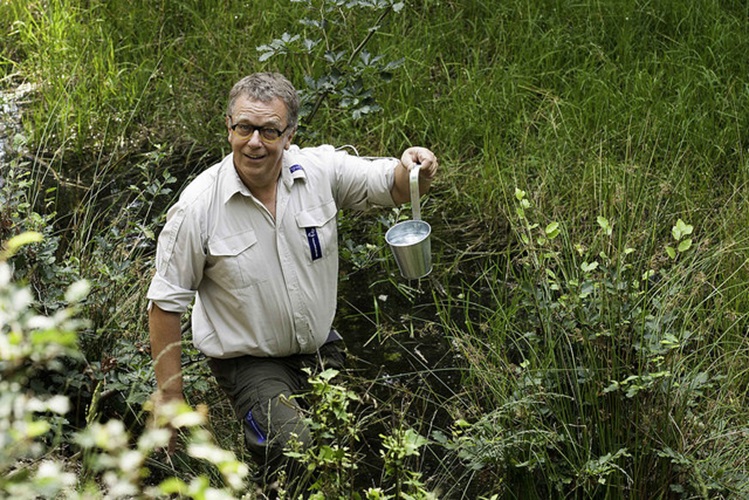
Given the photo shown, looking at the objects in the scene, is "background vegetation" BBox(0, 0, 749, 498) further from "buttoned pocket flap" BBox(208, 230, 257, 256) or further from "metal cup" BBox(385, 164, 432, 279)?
"buttoned pocket flap" BBox(208, 230, 257, 256)

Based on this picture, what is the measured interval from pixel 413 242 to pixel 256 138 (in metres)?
0.58

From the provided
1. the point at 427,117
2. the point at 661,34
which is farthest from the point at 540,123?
the point at 661,34

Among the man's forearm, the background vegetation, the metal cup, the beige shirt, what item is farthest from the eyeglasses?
the background vegetation

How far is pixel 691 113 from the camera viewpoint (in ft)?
18.7

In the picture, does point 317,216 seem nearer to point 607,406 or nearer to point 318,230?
point 318,230

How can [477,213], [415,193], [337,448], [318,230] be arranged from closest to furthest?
[337,448] → [415,193] → [318,230] → [477,213]

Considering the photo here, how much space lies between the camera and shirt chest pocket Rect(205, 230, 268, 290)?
342cm

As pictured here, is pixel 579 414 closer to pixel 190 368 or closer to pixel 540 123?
pixel 190 368

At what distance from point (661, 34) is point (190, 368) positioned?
12.0 feet

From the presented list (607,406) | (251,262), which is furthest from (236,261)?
(607,406)

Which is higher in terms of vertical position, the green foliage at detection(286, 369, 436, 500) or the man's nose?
the man's nose

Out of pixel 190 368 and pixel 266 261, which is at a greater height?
pixel 266 261

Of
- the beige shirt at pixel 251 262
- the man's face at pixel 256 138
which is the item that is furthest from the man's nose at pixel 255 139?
the beige shirt at pixel 251 262

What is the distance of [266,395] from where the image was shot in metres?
3.40
